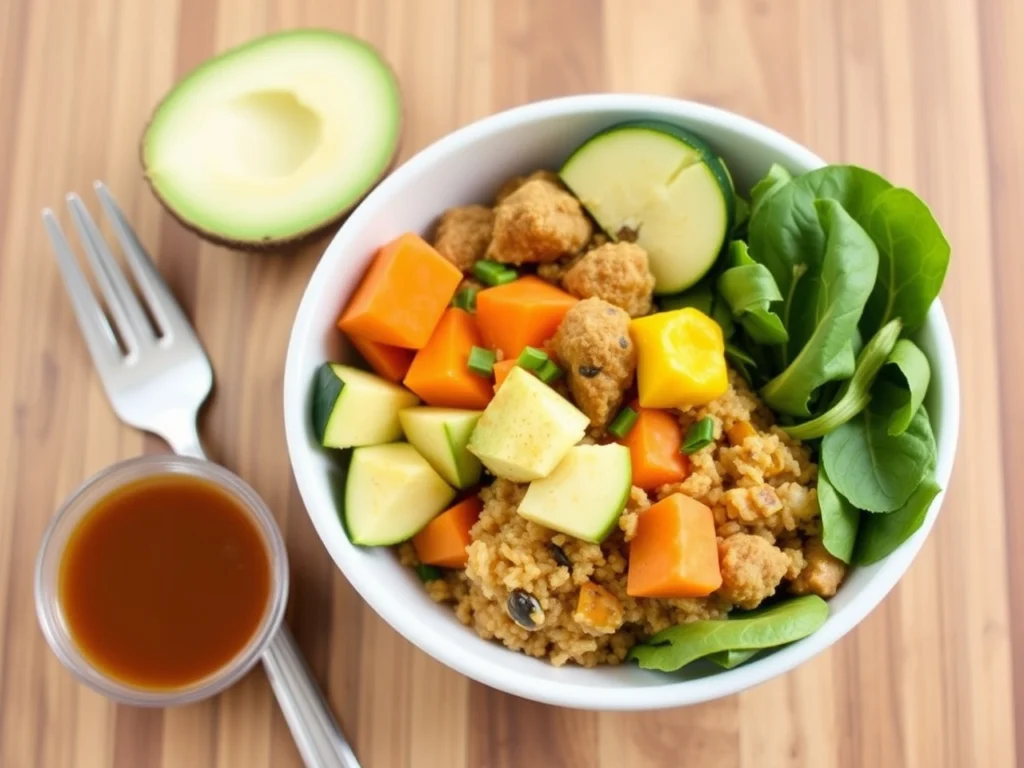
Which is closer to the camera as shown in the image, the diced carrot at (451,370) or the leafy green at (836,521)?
the leafy green at (836,521)

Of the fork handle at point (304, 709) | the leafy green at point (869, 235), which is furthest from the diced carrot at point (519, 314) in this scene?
the fork handle at point (304, 709)

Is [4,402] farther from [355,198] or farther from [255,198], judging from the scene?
[355,198]

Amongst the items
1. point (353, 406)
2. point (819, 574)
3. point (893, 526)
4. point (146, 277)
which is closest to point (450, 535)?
point (353, 406)

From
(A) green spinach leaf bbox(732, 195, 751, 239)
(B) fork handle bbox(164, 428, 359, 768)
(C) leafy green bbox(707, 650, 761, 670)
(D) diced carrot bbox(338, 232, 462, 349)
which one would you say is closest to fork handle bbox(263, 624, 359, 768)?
(B) fork handle bbox(164, 428, 359, 768)

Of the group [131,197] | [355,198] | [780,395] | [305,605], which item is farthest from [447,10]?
[305,605]

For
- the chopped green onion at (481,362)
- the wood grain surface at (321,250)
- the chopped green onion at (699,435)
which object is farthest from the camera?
the wood grain surface at (321,250)

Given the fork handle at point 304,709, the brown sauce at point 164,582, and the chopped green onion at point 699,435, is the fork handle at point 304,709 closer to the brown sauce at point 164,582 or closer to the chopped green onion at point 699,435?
the brown sauce at point 164,582

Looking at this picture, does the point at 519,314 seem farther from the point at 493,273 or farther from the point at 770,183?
the point at 770,183
